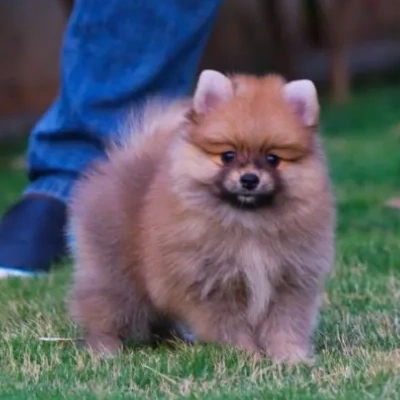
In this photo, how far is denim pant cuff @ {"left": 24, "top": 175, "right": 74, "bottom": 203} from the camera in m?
5.05

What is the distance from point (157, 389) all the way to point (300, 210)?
63 cm

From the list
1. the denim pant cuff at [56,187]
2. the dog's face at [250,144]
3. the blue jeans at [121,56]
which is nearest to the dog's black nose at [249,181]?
the dog's face at [250,144]

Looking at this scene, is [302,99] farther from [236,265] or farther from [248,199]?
[236,265]

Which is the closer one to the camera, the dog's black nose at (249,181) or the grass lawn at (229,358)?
the grass lawn at (229,358)

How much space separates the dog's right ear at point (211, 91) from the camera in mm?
3338

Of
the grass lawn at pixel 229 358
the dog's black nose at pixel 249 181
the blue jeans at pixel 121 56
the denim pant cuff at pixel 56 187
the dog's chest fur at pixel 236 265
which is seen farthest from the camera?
the denim pant cuff at pixel 56 187

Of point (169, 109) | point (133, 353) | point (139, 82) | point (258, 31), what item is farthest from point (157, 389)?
point (258, 31)

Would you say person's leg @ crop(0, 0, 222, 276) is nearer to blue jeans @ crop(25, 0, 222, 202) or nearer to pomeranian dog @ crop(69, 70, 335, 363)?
blue jeans @ crop(25, 0, 222, 202)

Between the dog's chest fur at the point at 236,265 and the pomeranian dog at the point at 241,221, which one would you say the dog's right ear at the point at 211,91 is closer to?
the pomeranian dog at the point at 241,221

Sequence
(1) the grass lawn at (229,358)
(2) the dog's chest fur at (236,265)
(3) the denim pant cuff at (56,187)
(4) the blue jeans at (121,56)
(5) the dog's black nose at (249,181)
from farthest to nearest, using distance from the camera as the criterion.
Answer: (3) the denim pant cuff at (56,187), (4) the blue jeans at (121,56), (2) the dog's chest fur at (236,265), (5) the dog's black nose at (249,181), (1) the grass lawn at (229,358)

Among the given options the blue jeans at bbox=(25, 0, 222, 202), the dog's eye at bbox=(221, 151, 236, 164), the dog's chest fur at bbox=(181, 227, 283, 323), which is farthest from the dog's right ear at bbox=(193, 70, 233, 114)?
the blue jeans at bbox=(25, 0, 222, 202)

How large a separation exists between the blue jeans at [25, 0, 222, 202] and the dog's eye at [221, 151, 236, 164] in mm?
1418

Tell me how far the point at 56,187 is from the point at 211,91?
183 cm

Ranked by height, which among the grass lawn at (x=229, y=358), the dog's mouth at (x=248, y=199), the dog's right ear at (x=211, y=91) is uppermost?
the dog's right ear at (x=211, y=91)
